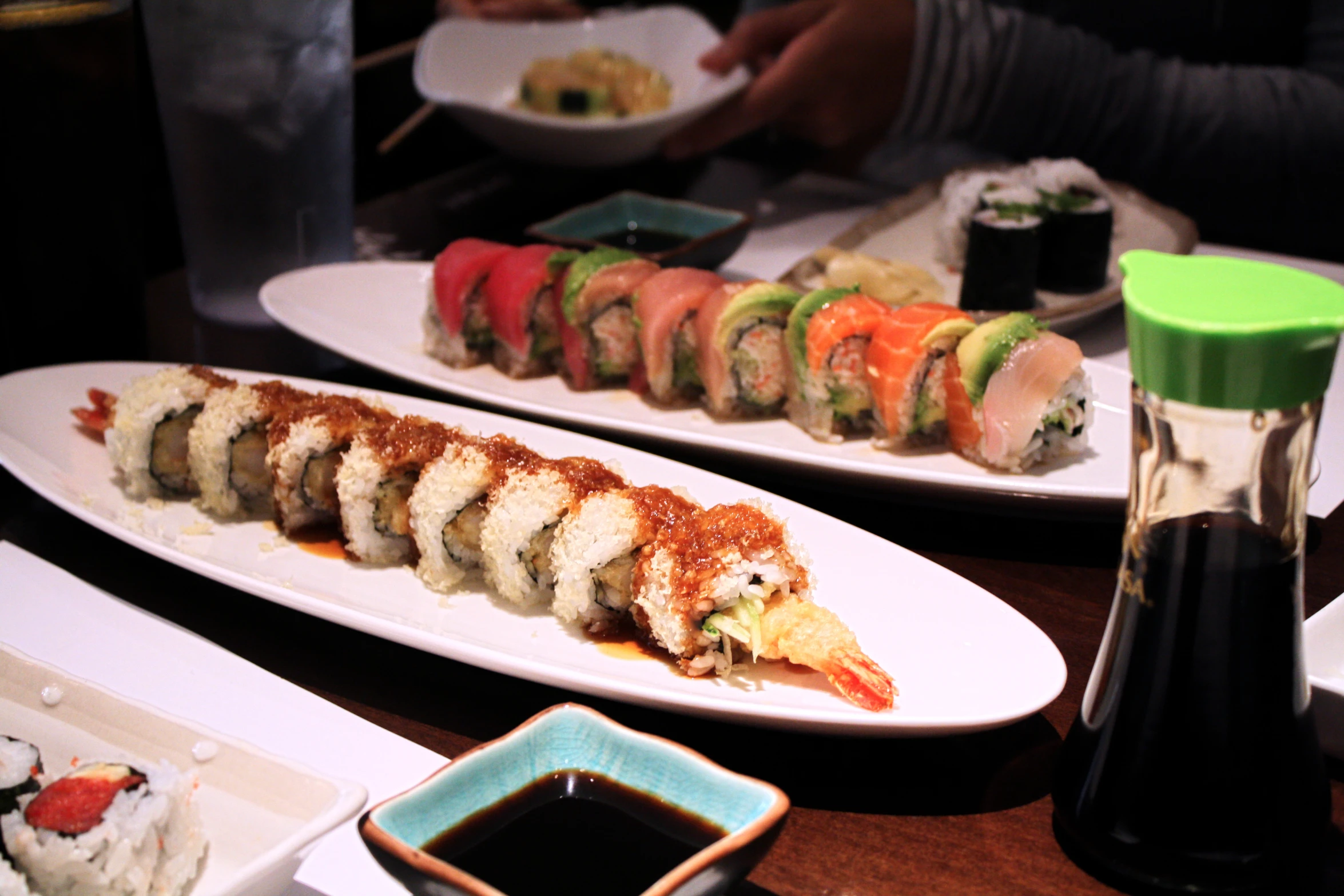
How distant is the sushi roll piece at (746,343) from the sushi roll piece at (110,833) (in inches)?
51.0

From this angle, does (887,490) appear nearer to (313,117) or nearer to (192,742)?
(192,742)

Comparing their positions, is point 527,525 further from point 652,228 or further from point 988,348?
point 652,228

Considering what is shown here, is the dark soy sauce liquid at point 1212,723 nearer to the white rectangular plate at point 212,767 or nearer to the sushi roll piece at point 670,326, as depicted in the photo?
the white rectangular plate at point 212,767

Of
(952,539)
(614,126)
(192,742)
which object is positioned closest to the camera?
(192,742)

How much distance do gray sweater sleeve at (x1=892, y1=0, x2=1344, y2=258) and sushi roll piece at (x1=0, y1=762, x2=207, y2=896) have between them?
10.8 feet

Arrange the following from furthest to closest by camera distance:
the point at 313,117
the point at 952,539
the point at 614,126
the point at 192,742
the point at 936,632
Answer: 1. the point at 614,126
2. the point at 313,117
3. the point at 952,539
4. the point at 936,632
5. the point at 192,742

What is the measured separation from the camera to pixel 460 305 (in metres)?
2.46

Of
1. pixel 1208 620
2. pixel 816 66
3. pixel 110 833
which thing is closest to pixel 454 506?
pixel 110 833

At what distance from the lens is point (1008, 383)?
197cm

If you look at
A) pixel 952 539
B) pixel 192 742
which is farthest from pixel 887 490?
pixel 192 742

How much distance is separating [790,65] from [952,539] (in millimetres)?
2183

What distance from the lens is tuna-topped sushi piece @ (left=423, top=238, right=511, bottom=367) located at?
247 cm

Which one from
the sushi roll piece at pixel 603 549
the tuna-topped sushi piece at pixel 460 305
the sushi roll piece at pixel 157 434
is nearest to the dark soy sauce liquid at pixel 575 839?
the sushi roll piece at pixel 603 549

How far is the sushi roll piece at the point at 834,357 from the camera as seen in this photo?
2111mm
